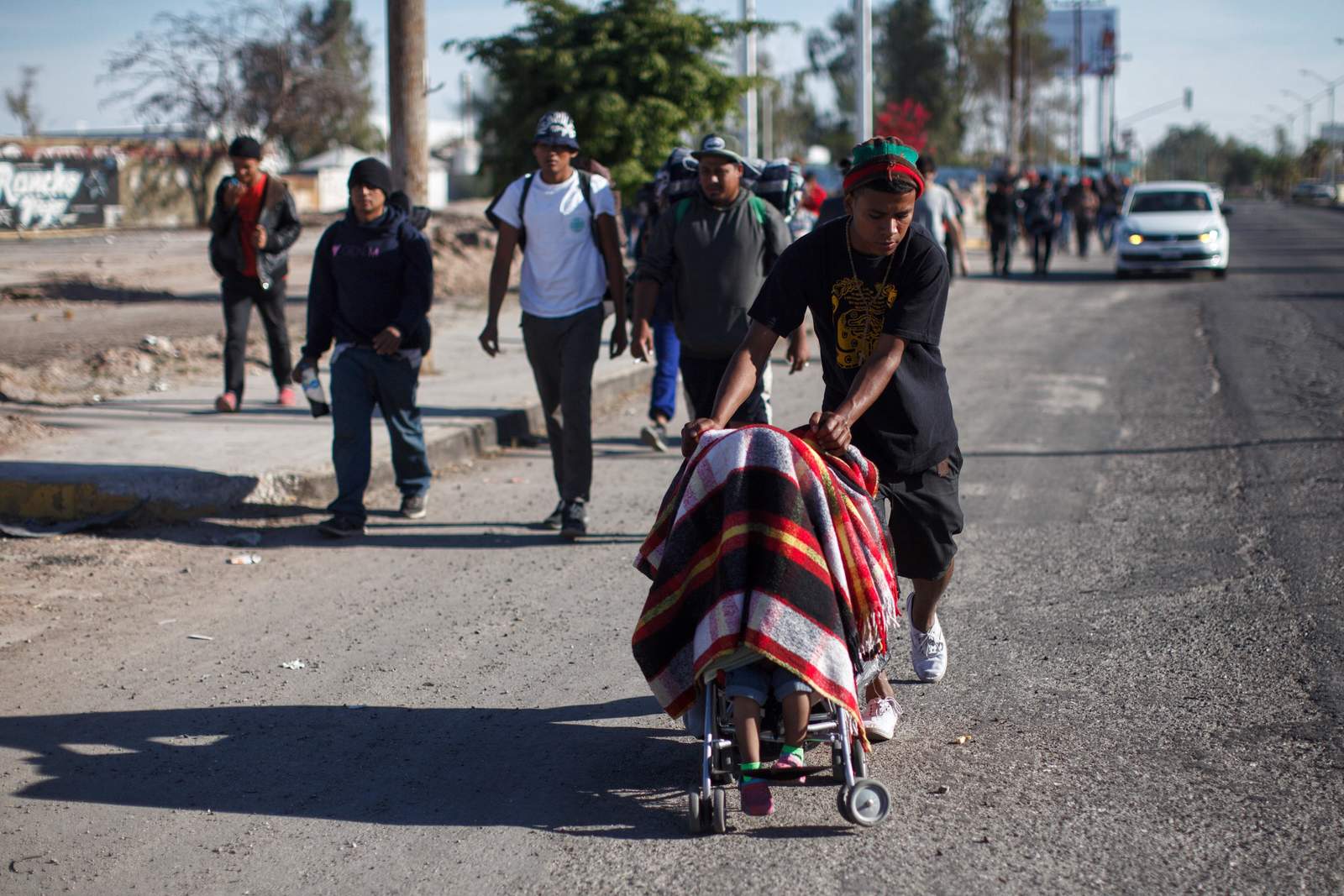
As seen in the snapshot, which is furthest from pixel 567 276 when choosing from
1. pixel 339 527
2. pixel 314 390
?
pixel 339 527

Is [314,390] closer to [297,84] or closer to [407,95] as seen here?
[407,95]

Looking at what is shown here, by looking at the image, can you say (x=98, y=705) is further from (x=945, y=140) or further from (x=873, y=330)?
(x=945, y=140)

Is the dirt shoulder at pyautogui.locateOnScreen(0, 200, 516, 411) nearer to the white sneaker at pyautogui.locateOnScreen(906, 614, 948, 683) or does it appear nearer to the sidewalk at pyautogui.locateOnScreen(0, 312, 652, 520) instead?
the sidewalk at pyautogui.locateOnScreen(0, 312, 652, 520)

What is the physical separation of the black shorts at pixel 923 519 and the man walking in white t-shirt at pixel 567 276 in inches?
120

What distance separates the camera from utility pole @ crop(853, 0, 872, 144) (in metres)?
20.2

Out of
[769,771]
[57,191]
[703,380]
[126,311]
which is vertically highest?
[57,191]

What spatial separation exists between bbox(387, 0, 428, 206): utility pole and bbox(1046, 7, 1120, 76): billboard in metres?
75.1

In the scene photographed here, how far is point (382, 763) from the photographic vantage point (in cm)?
409

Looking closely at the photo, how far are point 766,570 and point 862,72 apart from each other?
18829 millimetres

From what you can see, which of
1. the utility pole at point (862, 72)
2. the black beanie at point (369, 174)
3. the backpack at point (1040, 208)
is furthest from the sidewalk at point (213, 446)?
the backpack at point (1040, 208)

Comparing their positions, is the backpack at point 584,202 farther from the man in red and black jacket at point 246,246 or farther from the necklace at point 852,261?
the man in red and black jacket at point 246,246

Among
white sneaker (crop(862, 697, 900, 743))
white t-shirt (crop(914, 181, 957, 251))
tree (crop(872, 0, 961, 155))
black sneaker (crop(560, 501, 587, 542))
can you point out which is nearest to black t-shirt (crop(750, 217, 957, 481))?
white sneaker (crop(862, 697, 900, 743))

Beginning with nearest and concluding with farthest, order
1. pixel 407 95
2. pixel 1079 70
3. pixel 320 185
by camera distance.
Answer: pixel 407 95 → pixel 320 185 → pixel 1079 70

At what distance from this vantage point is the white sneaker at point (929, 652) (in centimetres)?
448
